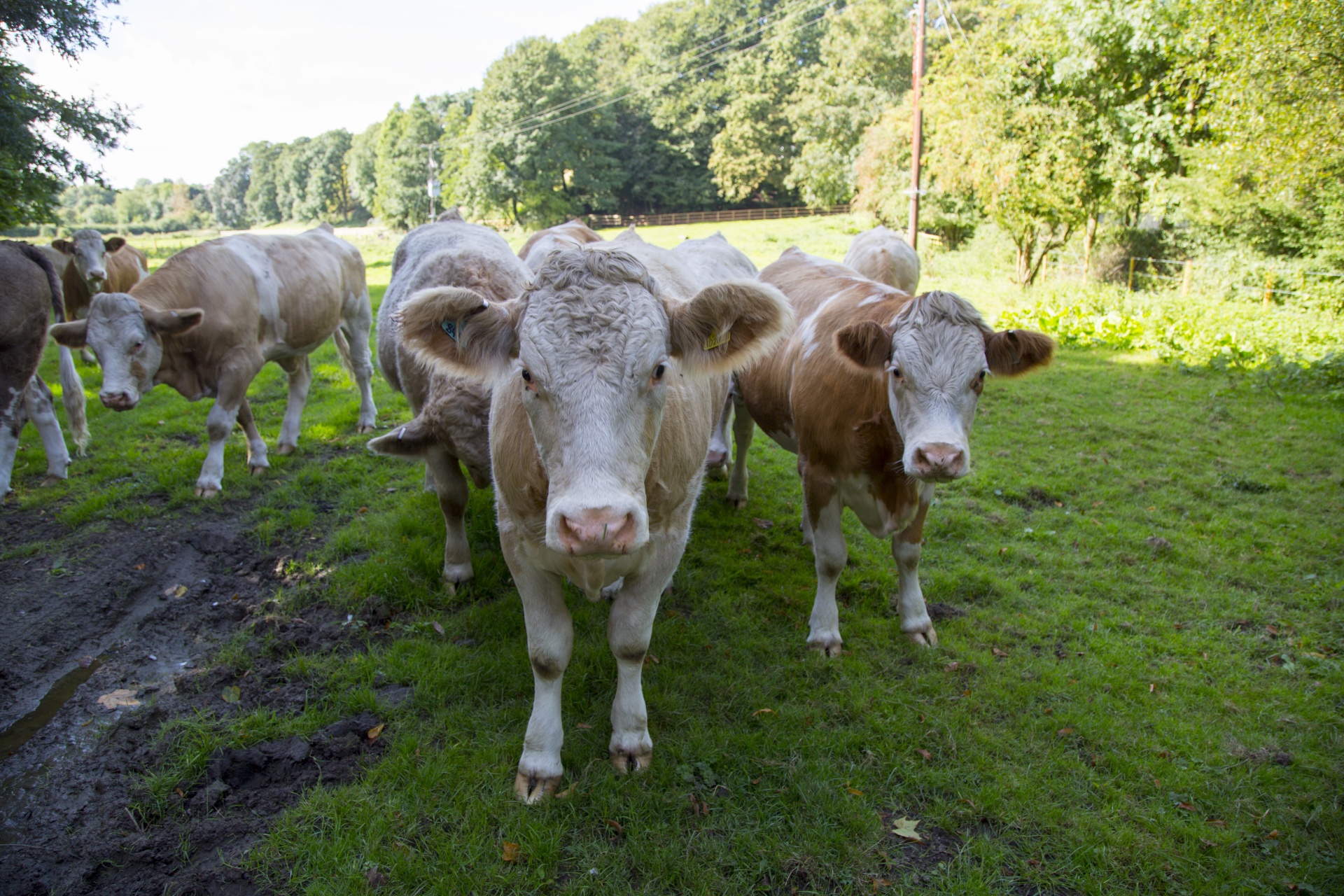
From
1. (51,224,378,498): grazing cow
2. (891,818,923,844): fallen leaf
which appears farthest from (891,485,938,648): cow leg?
(51,224,378,498): grazing cow

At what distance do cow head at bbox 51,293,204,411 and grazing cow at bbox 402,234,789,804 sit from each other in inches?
175

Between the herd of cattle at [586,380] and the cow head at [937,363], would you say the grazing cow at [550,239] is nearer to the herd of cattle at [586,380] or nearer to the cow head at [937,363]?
the herd of cattle at [586,380]

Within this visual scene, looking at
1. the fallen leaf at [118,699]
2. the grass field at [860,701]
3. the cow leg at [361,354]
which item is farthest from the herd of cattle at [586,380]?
the fallen leaf at [118,699]

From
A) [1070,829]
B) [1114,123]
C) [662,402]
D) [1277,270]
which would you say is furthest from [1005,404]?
[1114,123]

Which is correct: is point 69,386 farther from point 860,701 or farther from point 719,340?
point 860,701

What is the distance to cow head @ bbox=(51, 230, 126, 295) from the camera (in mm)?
10438

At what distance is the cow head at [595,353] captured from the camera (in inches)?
Result: 86.6

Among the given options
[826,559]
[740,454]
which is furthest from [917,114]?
[826,559]

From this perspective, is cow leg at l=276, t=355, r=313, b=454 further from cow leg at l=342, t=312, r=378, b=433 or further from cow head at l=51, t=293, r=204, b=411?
cow head at l=51, t=293, r=204, b=411

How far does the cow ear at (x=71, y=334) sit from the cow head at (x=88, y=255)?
220 inches

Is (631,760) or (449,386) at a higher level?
(449,386)

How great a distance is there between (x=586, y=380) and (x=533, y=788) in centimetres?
189

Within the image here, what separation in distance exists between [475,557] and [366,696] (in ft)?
4.89

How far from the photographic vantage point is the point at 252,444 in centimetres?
675
